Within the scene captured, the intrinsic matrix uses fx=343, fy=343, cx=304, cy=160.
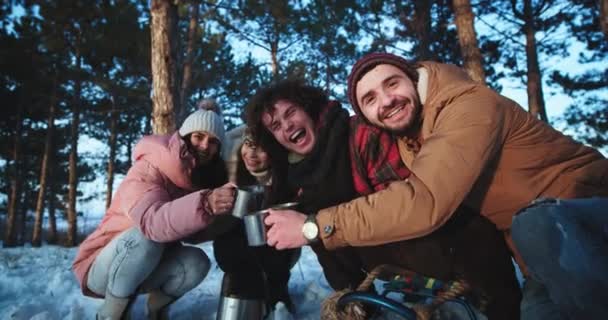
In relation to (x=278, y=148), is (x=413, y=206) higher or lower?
lower

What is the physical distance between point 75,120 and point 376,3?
10784 mm

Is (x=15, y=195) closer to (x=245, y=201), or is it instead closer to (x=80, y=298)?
(x=80, y=298)

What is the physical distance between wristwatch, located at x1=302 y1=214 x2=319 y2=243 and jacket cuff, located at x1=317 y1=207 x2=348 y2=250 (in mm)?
15

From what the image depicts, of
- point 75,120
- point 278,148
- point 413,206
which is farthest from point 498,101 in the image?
point 75,120

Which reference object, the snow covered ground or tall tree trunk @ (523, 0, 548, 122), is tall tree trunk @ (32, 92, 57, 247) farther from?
tall tree trunk @ (523, 0, 548, 122)

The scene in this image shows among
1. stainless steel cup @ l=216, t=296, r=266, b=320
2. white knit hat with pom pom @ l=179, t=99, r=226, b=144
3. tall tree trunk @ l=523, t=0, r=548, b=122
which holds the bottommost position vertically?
stainless steel cup @ l=216, t=296, r=266, b=320

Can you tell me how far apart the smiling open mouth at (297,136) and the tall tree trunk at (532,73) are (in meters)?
8.66

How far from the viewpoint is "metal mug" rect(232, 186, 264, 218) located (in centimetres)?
148

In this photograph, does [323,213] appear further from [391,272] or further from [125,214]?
[125,214]

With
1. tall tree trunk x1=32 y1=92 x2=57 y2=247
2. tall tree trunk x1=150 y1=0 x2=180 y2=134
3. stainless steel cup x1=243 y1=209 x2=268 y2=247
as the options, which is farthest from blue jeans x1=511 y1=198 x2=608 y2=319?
tall tree trunk x1=32 y1=92 x2=57 y2=247

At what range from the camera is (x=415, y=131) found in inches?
58.6

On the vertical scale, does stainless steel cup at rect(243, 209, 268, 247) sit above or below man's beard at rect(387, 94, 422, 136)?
below

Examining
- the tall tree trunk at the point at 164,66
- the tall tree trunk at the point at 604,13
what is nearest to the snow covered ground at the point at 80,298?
the tall tree trunk at the point at 164,66

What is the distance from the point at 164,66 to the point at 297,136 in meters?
3.19
